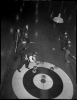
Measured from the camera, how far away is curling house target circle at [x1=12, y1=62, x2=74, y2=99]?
21.0 feet

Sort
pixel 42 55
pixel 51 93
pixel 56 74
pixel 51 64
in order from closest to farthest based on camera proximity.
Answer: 1. pixel 51 93
2. pixel 56 74
3. pixel 51 64
4. pixel 42 55

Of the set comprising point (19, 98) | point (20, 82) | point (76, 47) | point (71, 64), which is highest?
point (76, 47)

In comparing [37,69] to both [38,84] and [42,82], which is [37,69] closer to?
[42,82]

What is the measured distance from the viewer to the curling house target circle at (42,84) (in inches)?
252

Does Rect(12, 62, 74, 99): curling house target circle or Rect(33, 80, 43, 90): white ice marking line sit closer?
Rect(12, 62, 74, 99): curling house target circle

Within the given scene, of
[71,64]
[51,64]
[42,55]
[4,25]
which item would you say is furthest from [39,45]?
[4,25]

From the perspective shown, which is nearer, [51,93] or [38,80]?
[51,93]

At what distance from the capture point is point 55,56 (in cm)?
990

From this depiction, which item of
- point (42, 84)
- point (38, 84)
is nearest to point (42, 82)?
point (42, 84)

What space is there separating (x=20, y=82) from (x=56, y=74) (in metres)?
2.80

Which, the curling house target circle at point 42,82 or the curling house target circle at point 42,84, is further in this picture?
the curling house target circle at point 42,82

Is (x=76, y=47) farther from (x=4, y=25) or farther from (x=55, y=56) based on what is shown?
(x=4, y=25)

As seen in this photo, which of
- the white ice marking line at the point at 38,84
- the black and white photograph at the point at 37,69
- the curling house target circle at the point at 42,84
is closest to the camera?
the curling house target circle at the point at 42,84

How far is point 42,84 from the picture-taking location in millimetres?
6961
